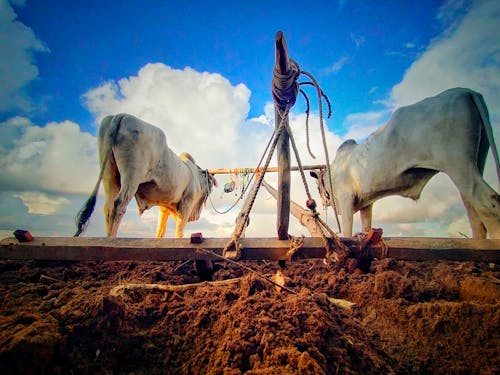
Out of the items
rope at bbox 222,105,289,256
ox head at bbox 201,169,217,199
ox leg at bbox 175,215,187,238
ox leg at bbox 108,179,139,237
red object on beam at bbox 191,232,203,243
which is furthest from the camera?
ox head at bbox 201,169,217,199

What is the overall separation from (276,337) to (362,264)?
166cm

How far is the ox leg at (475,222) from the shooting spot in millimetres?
3891

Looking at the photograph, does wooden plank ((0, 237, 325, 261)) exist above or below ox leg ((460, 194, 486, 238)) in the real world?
below

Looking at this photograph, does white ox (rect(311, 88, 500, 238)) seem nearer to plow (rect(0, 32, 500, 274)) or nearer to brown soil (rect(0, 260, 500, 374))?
plow (rect(0, 32, 500, 274))

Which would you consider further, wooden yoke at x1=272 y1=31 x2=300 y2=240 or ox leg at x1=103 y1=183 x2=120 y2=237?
ox leg at x1=103 y1=183 x2=120 y2=237

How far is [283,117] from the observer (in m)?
2.56

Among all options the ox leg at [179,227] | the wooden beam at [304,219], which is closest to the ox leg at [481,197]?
the wooden beam at [304,219]

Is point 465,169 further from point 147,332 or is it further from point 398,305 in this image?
point 147,332

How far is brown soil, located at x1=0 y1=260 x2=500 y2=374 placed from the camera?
1053 millimetres

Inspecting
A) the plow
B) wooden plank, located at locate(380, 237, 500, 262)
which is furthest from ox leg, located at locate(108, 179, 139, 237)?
wooden plank, located at locate(380, 237, 500, 262)

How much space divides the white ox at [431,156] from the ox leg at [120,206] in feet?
15.4

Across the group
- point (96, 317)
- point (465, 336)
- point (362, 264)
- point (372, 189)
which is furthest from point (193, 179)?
point (465, 336)

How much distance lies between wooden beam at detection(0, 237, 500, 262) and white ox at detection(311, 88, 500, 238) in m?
1.32

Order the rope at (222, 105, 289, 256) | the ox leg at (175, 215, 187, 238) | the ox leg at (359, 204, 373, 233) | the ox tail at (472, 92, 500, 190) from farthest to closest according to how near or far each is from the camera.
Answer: the ox leg at (175, 215, 187, 238) < the ox leg at (359, 204, 373, 233) < the ox tail at (472, 92, 500, 190) < the rope at (222, 105, 289, 256)
